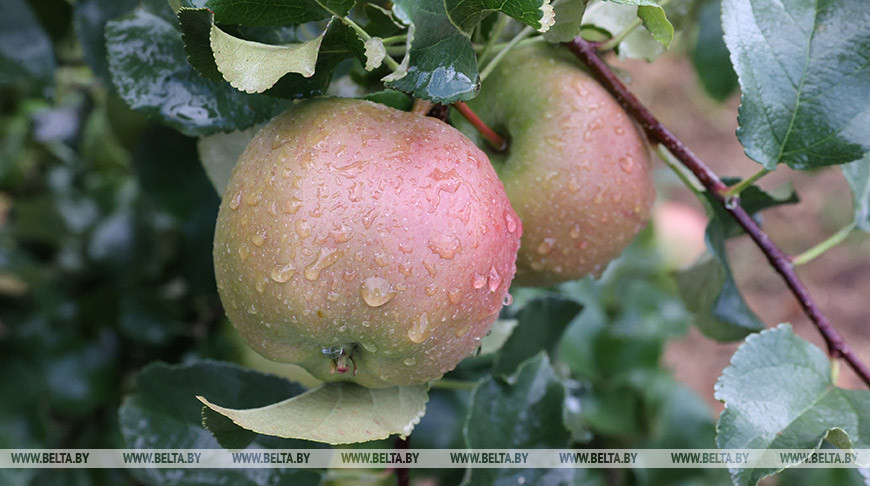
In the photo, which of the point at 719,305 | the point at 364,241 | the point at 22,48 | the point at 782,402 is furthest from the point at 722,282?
the point at 22,48

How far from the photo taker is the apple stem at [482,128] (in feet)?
1.65

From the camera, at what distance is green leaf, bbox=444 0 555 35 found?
1.29ft

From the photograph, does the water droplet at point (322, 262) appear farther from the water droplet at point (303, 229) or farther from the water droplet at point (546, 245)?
the water droplet at point (546, 245)

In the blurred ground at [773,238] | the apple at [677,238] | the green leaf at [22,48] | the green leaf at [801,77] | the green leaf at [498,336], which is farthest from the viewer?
the blurred ground at [773,238]

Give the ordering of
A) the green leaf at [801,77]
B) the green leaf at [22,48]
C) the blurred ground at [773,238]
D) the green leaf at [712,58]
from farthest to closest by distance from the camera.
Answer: the blurred ground at [773,238] → the green leaf at [712,58] → the green leaf at [22,48] → the green leaf at [801,77]

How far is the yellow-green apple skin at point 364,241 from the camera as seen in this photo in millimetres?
384

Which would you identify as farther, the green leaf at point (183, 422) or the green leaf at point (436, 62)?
the green leaf at point (183, 422)

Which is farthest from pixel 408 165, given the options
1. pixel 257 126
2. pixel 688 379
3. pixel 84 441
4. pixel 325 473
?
pixel 688 379

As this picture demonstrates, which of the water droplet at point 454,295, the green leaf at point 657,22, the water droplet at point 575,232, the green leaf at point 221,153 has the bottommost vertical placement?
the green leaf at point 221,153

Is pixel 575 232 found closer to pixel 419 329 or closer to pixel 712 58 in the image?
pixel 419 329

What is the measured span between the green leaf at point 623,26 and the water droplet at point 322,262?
0.97 feet

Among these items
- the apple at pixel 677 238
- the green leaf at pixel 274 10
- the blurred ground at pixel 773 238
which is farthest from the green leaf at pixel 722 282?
the blurred ground at pixel 773 238

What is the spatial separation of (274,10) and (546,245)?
0.80 ft

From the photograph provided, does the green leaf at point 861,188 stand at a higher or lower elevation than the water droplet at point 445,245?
lower
